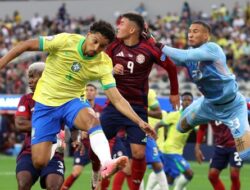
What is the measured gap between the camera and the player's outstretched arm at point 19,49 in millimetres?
10156

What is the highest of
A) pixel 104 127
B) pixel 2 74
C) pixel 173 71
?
pixel 173 71

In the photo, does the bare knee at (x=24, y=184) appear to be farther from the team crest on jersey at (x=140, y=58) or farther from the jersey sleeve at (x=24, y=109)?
the team crest on jersey at (x=140, y=58)

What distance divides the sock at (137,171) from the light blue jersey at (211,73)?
51.0 inches

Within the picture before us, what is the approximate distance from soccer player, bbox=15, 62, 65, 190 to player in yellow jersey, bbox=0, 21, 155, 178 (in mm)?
185

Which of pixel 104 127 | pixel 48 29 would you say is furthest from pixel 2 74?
pixel 104 127

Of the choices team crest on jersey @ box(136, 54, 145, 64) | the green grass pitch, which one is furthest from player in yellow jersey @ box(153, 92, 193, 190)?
team crest on jersey @ box(136, 54, 145, 64)

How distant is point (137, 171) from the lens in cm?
1292

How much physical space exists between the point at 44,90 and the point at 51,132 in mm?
504

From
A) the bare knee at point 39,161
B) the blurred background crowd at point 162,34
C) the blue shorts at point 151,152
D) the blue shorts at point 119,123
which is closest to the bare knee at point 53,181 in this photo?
the bare knee at point 39,161

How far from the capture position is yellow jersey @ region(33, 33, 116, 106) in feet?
35.6

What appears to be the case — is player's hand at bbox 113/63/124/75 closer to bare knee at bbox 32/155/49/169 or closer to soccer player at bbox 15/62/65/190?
soccer player at bbox 15/62/65/190

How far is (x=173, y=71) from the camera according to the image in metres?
13.2

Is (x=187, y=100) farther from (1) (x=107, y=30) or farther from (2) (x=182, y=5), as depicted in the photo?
(2) (x=182, y=5)

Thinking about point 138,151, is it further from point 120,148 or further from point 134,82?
point 120,148
